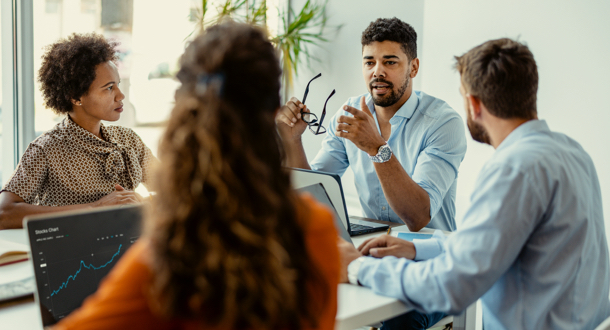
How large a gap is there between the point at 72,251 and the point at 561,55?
233 centimetres

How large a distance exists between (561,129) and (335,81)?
188 centimetres

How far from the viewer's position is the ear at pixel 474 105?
4.00 ft

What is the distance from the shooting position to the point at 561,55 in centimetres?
240

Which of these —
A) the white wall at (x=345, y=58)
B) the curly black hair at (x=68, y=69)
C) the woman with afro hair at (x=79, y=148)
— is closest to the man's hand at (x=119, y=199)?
the woman with afro hair at (x=79, y=148)

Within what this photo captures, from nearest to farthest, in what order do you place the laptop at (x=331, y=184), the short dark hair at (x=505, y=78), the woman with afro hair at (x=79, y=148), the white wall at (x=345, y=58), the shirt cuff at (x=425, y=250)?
the short dark hair at (x=505, y=78) → the shirt cuff at (x=425, y=250) → the laptop at (x=331, y=184) → the woman with afro hair at (x=79, y=148) → the white wall at (x=345, y=58)

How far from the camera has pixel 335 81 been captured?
12.9ft

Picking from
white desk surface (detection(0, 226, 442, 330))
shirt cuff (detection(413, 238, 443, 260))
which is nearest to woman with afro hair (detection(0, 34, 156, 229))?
white desk surface (detection(0, 226, 442, 330))

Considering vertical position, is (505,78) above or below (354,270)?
above

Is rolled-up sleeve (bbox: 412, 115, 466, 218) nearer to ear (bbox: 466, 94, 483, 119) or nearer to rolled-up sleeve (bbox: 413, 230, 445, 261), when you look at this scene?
rolled-up sleeve (bbox: 413, 230, 445, 261)

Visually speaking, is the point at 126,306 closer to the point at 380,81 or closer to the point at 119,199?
the point at 119,199

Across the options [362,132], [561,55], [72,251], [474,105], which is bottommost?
[72,251]

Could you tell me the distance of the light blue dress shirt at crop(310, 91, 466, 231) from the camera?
1998mm

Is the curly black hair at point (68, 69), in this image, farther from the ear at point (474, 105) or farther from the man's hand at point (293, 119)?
the ear at point (474, 105)

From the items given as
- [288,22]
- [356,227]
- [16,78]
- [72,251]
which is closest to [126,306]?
[72,251]
